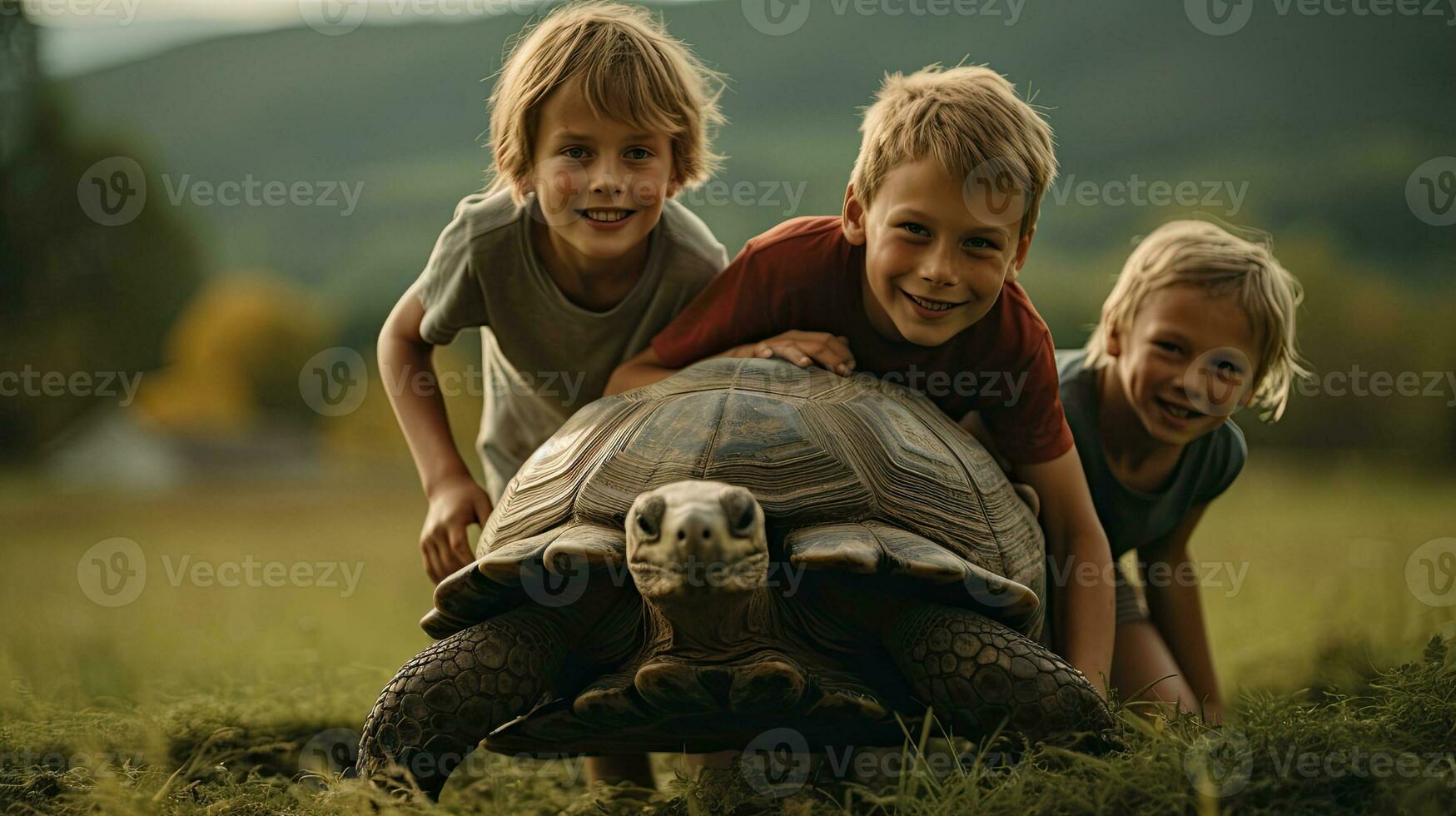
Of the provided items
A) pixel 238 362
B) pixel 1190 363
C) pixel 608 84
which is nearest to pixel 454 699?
pixel 608 84

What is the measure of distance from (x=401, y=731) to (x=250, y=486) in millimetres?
21248

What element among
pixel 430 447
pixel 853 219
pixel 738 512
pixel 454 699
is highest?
pixel 853 219

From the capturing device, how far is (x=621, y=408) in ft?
10.9

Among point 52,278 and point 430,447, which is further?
point 52,278

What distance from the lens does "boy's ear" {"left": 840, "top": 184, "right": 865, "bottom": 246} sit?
348 cm

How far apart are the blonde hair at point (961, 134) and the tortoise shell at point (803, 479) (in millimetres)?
656

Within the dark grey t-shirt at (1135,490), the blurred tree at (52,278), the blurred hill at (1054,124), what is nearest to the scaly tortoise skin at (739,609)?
the dark grey t-shirt at (1135,490)

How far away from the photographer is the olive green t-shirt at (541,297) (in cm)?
391

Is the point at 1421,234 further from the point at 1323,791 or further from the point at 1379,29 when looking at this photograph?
the point at 1323,791

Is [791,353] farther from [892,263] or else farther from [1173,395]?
[1173,395]

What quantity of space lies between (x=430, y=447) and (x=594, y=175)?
46.5 inches

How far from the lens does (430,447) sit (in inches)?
161

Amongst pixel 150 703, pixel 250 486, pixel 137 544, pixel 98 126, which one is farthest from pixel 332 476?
pixel 150 703

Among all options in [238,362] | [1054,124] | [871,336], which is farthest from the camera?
[238,362]
